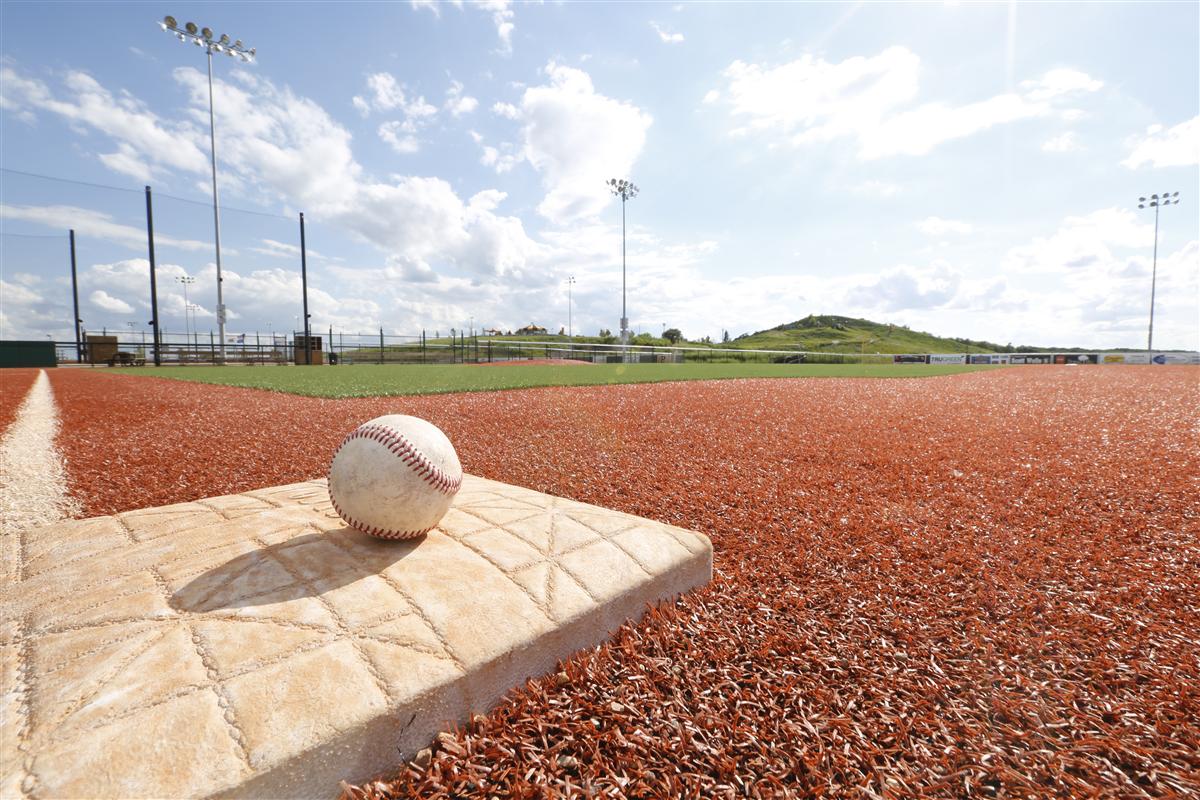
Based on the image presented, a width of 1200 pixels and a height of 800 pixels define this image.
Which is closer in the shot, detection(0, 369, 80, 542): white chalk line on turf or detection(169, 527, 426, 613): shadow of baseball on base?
detection(169, 527, 426, 613): shadow of baseball on base

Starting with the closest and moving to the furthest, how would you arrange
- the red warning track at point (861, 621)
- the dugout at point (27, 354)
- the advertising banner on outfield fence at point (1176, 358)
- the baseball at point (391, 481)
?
the red warning track at point (861, 621) → the baseball at point (391, 481) → the dugout at point (27, 354) → the advertising banner on outfield fence at point (1176, 358)

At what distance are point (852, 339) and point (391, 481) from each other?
10190 cm

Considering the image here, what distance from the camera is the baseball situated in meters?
2.19

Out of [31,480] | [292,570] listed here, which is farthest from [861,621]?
[31,480]

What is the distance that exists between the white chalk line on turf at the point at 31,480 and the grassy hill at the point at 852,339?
254 feet

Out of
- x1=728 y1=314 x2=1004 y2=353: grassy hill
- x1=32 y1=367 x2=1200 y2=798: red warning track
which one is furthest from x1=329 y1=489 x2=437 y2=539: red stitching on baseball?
x1=728 y1=314 x2=1004 y2=353: grassy hill

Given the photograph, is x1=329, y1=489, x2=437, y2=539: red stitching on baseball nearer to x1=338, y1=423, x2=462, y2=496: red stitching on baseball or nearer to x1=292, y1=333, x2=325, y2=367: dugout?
x1=338, y1=423, x2=462, y2=496: red stitching on baseball

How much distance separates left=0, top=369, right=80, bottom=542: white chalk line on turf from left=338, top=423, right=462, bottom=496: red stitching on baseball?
156cm

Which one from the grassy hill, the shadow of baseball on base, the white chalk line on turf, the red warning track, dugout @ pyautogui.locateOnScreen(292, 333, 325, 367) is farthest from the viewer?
the grassy hill

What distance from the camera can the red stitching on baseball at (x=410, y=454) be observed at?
2.25 m

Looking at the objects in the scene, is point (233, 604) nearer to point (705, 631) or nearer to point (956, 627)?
point (705, 631)

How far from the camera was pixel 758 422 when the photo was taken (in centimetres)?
694

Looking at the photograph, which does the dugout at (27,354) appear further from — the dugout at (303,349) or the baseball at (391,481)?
the baseball at (391,481)

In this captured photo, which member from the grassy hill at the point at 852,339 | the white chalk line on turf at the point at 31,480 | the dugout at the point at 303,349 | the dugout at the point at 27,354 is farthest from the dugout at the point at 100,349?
the grassy hill at the point at 852,339
